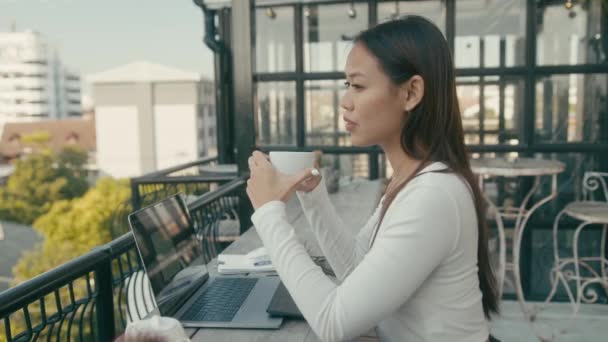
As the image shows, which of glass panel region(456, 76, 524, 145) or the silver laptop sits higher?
glass panel region(456, 76, 524, 145)

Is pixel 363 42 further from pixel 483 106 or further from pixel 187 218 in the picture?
pixel 483 106

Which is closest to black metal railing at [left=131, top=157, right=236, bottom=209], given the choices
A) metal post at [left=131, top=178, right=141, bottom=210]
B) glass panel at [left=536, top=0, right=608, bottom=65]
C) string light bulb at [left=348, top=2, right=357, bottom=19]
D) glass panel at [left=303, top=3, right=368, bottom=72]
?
metal post at [left=131, top=178, right=141, bottom=210]

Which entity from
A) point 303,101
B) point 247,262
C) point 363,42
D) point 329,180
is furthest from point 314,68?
point 363,42

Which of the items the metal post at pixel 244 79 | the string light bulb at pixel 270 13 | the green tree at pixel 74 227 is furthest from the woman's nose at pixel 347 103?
the green tree at pixel 74 227

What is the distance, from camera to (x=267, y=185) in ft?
3.07

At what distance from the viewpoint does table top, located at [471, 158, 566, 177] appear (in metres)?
2.73

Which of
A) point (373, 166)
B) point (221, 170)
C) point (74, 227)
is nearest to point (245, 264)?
point (373, 166)

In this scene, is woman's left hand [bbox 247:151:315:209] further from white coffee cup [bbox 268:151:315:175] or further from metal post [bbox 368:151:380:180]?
metal post [bbox 368:151:380:180]

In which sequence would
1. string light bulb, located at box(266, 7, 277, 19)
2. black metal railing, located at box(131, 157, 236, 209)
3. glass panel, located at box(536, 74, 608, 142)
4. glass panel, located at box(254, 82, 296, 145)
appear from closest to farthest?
glass panel, located at box(536, 74, 608, 142)
black metal railing, located at box(131, 157, 236, 209)
glass panel, located at box(254, 82, 296, 145)
string light bulb, located at box(266, 7, 277, 19)

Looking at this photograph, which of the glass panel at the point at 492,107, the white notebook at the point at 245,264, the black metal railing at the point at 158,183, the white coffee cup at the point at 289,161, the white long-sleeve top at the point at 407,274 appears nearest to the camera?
the white long-sleeve top at the point at 407,274

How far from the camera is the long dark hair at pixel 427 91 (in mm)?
914

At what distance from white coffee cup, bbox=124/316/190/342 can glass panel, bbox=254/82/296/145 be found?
3.20 m

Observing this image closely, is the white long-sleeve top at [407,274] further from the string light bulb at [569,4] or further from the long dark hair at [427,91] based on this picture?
the string light bulb at [569,4]

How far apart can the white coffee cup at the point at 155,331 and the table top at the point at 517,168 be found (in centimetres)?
231
